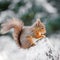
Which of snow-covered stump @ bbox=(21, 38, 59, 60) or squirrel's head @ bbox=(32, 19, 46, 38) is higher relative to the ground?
squirrel's head @ bbox=(32, 19, 46, 38)

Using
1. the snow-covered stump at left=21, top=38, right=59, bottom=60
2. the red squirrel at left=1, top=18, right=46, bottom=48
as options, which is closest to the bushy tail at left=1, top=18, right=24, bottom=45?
the red squirrel at left=1, top=18, right=46, bottom=48

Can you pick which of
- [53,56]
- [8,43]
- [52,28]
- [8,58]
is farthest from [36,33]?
[52,28]

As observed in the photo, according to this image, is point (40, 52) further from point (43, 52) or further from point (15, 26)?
A: point (15, 26)

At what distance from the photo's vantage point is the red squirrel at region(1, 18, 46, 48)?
1805 mm

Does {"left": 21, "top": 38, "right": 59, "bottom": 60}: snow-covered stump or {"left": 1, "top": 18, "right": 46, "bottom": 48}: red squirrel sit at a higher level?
{"left": 1, "top": 18, "right": 46, "bottom": 48}: red squirrel

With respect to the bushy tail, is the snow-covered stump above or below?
below

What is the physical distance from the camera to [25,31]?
1.82 meters

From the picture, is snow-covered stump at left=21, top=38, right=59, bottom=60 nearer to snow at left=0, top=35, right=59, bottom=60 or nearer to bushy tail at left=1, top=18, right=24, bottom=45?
snow at left=0, top=35, right=59, bottom=60

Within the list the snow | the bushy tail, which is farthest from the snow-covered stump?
the bushy tail

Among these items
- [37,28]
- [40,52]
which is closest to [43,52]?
[40,52]

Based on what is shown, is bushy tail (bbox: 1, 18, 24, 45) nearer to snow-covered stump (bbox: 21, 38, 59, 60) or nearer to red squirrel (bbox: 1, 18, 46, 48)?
red squirrel (bbox: 1, 18, 46, 48)

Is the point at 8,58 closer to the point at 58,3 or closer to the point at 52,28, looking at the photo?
the point at 52,28

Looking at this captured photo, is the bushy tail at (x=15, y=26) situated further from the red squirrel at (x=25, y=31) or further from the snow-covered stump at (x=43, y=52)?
the snow-covered stump at (x=43, y=52)

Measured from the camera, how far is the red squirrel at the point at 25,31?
5.92 feet
